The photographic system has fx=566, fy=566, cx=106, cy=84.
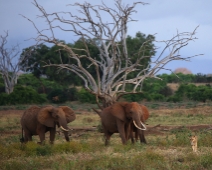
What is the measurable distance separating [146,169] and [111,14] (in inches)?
519

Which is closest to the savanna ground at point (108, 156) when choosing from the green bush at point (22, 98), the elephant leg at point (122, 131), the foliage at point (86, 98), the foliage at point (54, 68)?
the elephant leg at point (122, 131)

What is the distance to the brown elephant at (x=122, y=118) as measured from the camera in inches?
564

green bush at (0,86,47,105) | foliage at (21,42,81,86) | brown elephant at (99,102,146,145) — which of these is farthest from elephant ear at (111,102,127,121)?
foliage at (21,42,81,86)

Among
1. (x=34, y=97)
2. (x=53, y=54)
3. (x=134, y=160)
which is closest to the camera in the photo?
(x=134, y=160)

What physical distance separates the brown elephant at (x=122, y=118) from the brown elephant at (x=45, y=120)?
3.41 feet

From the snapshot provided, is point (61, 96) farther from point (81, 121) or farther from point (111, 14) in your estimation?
point (111, 14)

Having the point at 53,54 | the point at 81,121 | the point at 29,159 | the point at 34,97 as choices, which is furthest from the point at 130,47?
the point at 29,159

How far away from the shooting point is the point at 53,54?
5219 centimetres

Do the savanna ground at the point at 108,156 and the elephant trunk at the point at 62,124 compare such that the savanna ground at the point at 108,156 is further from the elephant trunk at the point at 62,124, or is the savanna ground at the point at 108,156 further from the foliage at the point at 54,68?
the foliage at the point at 54,68

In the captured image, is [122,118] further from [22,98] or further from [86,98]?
[86,98]

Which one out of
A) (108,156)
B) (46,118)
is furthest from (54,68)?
(108,156)

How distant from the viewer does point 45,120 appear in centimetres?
1465

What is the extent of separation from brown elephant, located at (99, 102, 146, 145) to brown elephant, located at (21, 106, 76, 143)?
104 cm

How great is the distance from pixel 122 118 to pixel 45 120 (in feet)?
6.54
